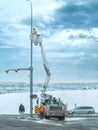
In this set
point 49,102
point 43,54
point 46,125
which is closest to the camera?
point 46,125

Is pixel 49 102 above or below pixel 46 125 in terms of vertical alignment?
above

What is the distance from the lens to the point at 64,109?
189ft

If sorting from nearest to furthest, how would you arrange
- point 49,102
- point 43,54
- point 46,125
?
point 46,125 → point 49,102 → point 43,54

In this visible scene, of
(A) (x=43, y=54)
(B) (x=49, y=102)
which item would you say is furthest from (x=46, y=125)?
(A) (x=43, y=54)

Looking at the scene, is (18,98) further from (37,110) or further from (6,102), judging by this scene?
(37,110)

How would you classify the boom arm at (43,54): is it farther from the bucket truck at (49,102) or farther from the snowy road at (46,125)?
the snowy road at (46,125)

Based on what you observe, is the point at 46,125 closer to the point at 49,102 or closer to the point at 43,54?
the point at 49,102

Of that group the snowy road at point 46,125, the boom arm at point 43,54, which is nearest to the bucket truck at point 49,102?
the boom arm at point 43,54

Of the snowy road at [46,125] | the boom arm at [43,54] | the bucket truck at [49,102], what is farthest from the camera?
the boom arm at [43,54]

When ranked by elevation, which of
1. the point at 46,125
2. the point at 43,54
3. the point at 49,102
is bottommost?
the point at 46,125

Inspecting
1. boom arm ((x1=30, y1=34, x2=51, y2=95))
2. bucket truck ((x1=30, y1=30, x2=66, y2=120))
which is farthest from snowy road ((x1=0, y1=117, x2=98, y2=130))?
boom arm ((x1=30, y1=34, x2=51, y2=95))

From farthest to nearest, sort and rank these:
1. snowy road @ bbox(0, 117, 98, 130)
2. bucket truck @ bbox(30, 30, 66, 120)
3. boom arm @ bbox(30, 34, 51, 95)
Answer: boom arm @ bbox(30, 34, 51, 95) < bucket truck @ bbox(30, 30, 66, 120) < snowy road @ bbox(0, 117, 98, 130)

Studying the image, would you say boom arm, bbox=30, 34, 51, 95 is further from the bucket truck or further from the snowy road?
the snowy road

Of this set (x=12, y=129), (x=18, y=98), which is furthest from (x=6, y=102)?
(x=12, y=129)
